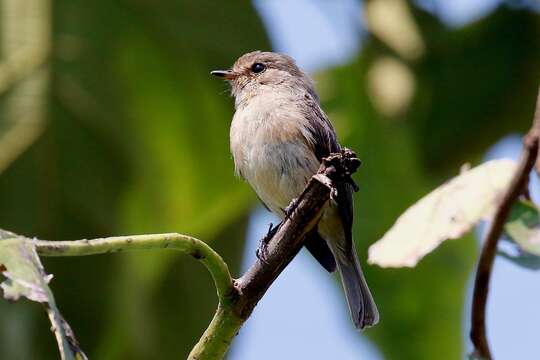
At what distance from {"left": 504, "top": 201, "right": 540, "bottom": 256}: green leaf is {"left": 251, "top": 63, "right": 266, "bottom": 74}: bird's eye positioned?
3431 mm

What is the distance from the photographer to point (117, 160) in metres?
4.00

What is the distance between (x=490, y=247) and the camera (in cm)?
140

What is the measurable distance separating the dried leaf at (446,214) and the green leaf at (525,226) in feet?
0.13

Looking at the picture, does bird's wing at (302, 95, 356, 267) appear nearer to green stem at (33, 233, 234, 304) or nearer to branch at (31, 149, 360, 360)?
branch at (31, 149, 360, 360)

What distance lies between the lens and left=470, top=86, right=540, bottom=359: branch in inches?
53.0

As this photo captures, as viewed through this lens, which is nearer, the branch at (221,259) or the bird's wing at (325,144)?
the branch at (221,259)

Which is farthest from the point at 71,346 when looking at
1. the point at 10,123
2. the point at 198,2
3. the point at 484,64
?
the point at 484,64

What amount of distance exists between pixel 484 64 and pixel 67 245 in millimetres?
3213

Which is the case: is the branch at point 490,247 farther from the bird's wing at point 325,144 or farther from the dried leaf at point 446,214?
the bird's wing at point 325,144

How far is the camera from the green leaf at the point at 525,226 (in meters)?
1.66

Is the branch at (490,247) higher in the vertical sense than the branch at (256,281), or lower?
higher

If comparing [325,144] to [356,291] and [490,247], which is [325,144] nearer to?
[356,291]

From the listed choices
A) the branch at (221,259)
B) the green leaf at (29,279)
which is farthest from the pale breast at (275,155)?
the green leaf at (29,279)

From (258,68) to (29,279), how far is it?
367cm
